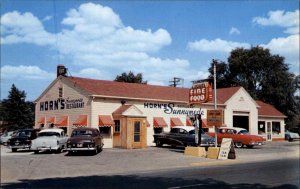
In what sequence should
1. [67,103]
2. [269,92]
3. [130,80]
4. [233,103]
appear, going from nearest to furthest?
[67,103]
[233,103]
[269,92]
[130,80]

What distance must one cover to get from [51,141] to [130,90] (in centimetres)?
1193

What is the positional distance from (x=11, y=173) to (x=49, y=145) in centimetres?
1100

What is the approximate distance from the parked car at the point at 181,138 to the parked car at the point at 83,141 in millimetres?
7675

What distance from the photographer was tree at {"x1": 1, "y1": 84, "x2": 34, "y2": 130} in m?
12.1

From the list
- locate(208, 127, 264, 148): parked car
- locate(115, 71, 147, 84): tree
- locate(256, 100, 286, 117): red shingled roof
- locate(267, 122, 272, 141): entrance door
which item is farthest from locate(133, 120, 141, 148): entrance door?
locate(115, 71, 147, 84): tree

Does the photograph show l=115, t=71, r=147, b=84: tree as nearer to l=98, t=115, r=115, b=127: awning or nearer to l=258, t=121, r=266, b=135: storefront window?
l=258, t=121, r=266, b=135: storefront window

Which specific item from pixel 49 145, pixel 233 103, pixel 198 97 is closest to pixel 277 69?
pixel 233 103

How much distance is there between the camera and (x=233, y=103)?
4491cm

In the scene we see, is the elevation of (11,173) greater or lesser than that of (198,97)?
lesser

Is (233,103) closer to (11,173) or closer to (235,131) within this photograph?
(235,131)

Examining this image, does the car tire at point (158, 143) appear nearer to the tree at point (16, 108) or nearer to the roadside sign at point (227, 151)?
the roadside sign at point (227, 151)

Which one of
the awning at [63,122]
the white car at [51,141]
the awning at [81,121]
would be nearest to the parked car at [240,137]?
the awning at [81,121]

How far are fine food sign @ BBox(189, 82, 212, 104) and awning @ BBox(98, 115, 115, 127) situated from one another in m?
6.28

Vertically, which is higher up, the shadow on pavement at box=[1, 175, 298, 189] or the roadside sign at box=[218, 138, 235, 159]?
the roadside sign at box=[218, 138, 235, 159]
